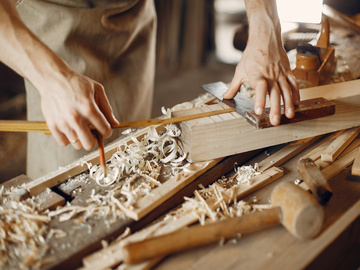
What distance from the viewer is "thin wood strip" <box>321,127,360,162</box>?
4.74 ft

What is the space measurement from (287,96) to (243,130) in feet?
0.75

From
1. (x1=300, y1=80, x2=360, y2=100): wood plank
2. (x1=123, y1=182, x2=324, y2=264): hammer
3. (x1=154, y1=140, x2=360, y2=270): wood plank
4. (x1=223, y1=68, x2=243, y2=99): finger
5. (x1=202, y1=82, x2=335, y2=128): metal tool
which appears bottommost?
(x1=154, y1=140, x2=360, y2=270): wood plank

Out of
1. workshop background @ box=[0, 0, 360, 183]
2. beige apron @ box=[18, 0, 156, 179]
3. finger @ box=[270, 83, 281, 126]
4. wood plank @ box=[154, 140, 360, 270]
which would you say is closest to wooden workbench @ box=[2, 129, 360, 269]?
wood plank @ box=[154, 140, 360, 270]

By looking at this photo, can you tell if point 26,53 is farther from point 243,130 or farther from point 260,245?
point 260,245

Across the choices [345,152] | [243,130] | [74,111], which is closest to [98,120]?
[74,111]

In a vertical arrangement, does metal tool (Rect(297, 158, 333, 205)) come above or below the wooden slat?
above

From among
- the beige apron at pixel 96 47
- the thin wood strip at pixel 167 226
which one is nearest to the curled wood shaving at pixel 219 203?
the thin wood strip at pixel 167 226

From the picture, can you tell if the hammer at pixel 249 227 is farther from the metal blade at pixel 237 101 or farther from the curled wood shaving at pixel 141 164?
the metal blade at pixel 237 101

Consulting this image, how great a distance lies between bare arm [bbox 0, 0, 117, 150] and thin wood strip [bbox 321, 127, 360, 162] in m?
0.89

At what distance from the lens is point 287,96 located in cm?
141

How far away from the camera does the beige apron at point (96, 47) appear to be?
2012 mm

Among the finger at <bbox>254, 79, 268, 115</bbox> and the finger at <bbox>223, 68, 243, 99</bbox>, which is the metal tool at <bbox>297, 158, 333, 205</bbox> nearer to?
the finger at <bbox>254, 79, 268, 115</bbox>

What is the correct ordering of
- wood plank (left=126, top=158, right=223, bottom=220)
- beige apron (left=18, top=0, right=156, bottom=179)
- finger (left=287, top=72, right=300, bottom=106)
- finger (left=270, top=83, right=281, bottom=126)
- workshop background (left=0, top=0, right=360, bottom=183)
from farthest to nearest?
workshop background (left=0, top=0, right=360, bottom=183)
beige apron (left=18, top=0, right=156, bottom=179)
finger (left=287, top=72, right=300, bottom=106)
finger (left=270, top=83, right=281, bottom=126)
wood plank (left=126, top=158, right=223, bottom=220)

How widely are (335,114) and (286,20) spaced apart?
1102mm
